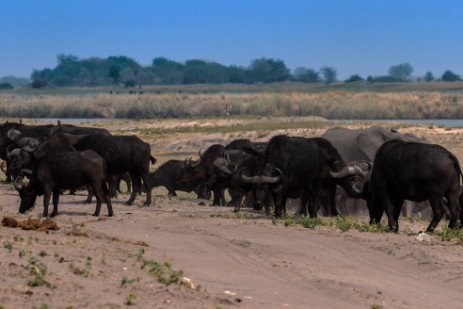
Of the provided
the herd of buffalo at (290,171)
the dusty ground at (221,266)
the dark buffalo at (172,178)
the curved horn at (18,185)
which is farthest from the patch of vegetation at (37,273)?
the dark buffalo at (172,178)

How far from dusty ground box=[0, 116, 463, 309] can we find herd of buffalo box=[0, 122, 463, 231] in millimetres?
680

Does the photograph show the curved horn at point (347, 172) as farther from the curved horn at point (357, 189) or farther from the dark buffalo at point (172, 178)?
the dark buffalo at point (172, 178)

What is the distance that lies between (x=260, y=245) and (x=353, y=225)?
2.78 m

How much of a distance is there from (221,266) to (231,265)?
21cm

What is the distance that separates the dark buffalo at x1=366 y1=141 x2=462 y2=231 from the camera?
682 inches

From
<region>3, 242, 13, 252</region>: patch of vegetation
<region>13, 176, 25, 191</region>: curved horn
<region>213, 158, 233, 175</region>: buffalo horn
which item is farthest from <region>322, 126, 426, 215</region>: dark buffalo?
<region>3, 242, 13, 252</region>: patch of vegetation

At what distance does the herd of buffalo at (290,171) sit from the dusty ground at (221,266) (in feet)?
2.23

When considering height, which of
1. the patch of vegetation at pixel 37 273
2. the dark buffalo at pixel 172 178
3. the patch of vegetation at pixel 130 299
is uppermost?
the patch of vegetation at pixel 37 273

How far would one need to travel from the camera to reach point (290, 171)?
65.7ft

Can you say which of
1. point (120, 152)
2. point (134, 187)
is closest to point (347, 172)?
point (120, 152)

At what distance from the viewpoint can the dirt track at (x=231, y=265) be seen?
11039mm

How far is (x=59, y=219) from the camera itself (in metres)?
18.6

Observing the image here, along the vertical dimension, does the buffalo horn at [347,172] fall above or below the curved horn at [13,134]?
above

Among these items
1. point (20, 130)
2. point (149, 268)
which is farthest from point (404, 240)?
Answer: point (20, 130)
